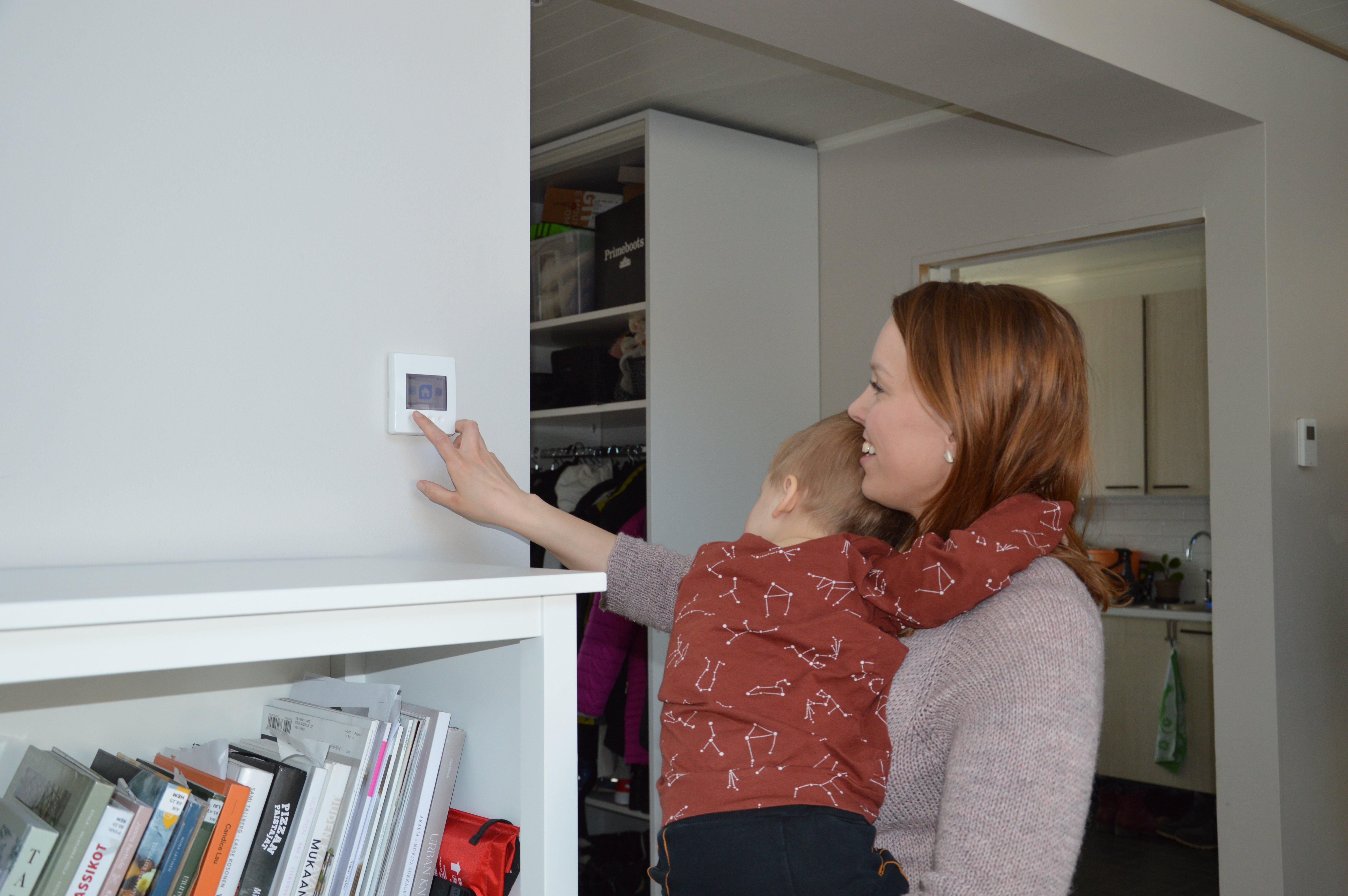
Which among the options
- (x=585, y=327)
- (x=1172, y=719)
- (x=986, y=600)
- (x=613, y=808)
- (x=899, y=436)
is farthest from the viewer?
(x=1172, y=719)

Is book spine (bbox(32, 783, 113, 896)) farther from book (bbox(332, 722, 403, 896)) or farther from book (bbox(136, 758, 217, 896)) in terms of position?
book (bbox(332, 722, 403, 896))

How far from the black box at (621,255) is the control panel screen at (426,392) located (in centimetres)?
197

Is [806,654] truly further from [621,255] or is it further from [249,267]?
[621,255]

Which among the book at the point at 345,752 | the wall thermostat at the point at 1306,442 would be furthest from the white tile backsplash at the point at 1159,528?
the book at the point at 345,752

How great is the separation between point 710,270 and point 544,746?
98.7 inches

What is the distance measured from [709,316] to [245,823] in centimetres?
259

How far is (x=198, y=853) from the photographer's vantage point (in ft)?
3.07

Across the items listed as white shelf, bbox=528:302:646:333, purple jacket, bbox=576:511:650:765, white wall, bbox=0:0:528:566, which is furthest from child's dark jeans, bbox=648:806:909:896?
white shelf, bbox=528:302:646:333

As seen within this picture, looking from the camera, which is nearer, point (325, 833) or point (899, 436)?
point (325, 833)

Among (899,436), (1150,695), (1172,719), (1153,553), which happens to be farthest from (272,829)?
(1153,553)

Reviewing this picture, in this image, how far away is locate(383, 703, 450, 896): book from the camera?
3.48 feet

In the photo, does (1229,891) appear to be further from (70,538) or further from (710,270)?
(70,538)

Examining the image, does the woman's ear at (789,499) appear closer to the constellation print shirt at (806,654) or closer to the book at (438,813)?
the constellation print shirt at (806,654)

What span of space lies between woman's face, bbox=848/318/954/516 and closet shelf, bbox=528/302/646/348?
2.01 m
